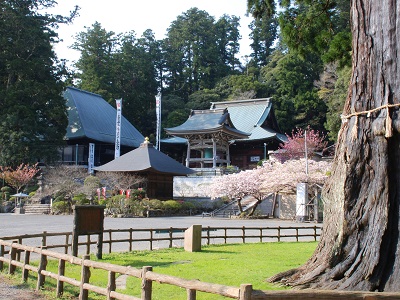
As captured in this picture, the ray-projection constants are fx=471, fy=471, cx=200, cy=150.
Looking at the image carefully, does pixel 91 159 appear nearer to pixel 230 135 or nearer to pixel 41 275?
pixel 230 135

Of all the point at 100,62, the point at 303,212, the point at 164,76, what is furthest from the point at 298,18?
the point at 164,76

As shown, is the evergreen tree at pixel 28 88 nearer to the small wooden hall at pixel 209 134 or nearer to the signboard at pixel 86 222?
the small wooden hall at pixel 209 134

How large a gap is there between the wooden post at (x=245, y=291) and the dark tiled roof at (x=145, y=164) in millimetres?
23956

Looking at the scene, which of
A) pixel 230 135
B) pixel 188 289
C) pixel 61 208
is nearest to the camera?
pixel 188 289

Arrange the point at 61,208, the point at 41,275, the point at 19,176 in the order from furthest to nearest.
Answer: the point at 19,176
the point at 61,208
the point at 41,275

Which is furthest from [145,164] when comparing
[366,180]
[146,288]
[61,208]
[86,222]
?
[146,288]

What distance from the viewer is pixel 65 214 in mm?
26781

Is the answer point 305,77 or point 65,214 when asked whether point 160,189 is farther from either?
point 305,77

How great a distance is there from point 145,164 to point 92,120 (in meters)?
15.9

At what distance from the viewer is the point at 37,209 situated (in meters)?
28.5

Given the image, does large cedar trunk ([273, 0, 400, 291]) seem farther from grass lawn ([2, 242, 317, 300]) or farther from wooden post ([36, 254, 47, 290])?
wooden post ([36, 254, 47, 290])

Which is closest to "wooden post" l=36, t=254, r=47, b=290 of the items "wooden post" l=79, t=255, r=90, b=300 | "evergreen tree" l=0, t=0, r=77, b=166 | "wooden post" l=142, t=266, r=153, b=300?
"wooden post" l=79, t=255, r=90, b=300

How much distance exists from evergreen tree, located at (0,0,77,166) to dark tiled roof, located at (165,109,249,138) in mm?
8995

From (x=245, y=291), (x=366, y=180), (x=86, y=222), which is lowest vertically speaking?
(x=245, y=291)
